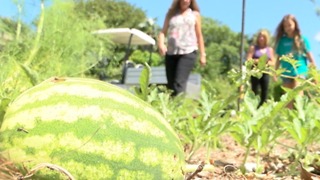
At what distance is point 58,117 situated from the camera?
1.46 m

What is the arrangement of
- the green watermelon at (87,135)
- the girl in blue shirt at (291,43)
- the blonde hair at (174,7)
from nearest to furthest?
the green watermelon at (87,135) < the blonde hair at (174,7) < the girl in blue shirt at (291,43)

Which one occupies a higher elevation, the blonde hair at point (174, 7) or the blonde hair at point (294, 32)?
the blonde hair at point (174, 7)

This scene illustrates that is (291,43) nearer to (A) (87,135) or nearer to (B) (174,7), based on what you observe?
(B) (174,7)

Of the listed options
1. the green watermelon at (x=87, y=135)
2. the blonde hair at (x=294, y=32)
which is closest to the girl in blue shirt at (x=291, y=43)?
the blonde hair at (x=294, y=32)

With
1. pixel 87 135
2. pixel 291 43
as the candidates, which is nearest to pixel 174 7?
pixel 291 43

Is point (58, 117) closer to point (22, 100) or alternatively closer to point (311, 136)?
point (22, 100)

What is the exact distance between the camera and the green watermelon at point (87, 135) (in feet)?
4.64

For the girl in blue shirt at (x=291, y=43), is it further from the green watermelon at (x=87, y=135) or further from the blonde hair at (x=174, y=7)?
the green watermelon at (x=87, y=135)

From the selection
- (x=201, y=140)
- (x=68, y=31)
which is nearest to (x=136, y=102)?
(x=201, y=140)

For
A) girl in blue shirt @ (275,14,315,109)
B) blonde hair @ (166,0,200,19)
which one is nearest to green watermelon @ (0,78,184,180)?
blonde hair @ (166,0,200,19)

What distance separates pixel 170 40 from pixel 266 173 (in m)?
3.59

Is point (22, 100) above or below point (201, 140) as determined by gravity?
above

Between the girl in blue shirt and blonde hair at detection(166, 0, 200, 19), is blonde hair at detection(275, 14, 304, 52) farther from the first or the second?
blonde hair at detection(166, 0, 200, 19)

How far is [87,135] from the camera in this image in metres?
1.43
